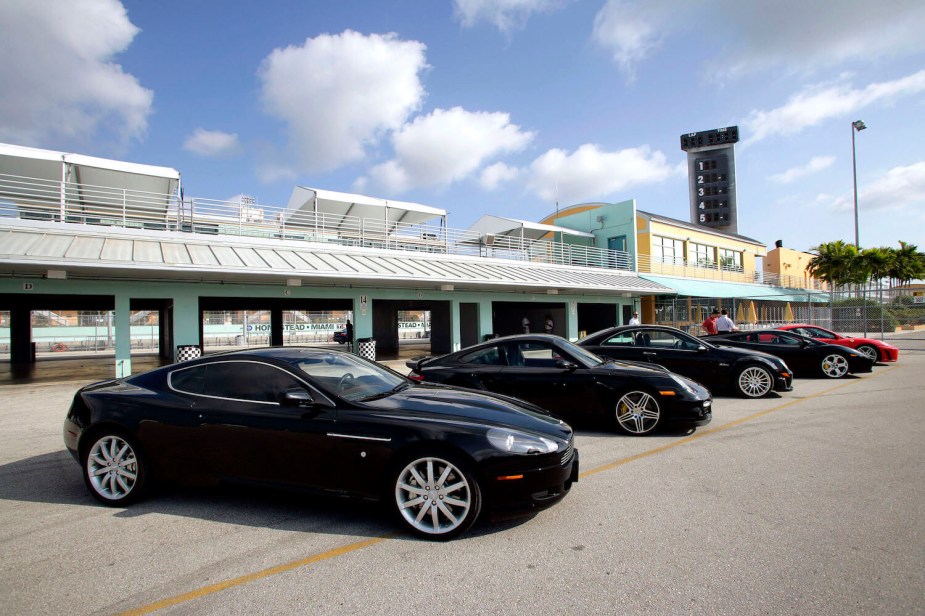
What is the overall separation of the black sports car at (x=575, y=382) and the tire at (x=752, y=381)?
3341 mm

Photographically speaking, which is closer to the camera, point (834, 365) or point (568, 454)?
point (568, 454)

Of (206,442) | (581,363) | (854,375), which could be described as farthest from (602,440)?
(854,375)

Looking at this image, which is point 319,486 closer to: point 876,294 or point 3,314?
point 876,294

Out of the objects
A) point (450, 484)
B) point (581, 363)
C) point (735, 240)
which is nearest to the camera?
point (450, 484)

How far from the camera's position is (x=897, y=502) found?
4.03 meters

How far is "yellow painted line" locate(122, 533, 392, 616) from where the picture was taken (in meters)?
2.78

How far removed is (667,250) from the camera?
1312 inches

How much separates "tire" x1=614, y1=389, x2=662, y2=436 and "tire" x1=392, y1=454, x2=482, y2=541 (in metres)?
3.75

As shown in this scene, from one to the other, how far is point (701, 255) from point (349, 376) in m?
36.6

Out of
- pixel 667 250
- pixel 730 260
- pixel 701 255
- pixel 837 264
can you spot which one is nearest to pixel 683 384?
pixel 667 250

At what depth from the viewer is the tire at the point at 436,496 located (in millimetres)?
3553

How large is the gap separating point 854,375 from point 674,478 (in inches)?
434

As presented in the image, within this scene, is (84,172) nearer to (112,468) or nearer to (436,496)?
(112,468)

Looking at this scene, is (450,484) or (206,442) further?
(206,442)
